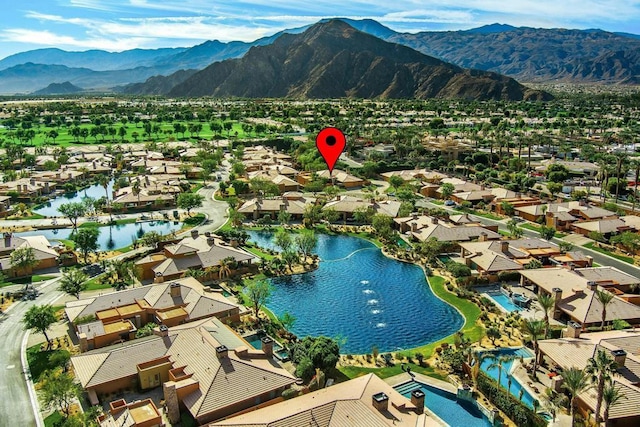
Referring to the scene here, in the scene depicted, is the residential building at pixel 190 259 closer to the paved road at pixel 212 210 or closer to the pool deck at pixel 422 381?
the paved road at pixel 212 210

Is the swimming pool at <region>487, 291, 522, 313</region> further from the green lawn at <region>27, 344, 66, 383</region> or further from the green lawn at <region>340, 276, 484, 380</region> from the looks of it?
the green lawn at <region>27, 344, 66, 383</region>

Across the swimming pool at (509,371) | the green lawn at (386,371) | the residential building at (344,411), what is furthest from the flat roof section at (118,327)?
the swimming pool at (509,371)

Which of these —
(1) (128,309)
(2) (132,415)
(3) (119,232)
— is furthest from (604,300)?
(3) (119,232)

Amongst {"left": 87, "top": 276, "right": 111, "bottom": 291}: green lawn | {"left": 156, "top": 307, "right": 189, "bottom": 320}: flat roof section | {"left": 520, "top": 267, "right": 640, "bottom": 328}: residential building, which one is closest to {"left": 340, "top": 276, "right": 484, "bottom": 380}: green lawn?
{"left": 520, "top": 267, "right": 640, "bottom": 328}: residential building

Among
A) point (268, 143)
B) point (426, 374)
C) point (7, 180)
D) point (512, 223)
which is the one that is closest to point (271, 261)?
point (426, 374)

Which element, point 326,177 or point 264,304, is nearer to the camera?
point 264,304

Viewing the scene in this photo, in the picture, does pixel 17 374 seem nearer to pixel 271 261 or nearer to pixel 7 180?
pixel 271 261
